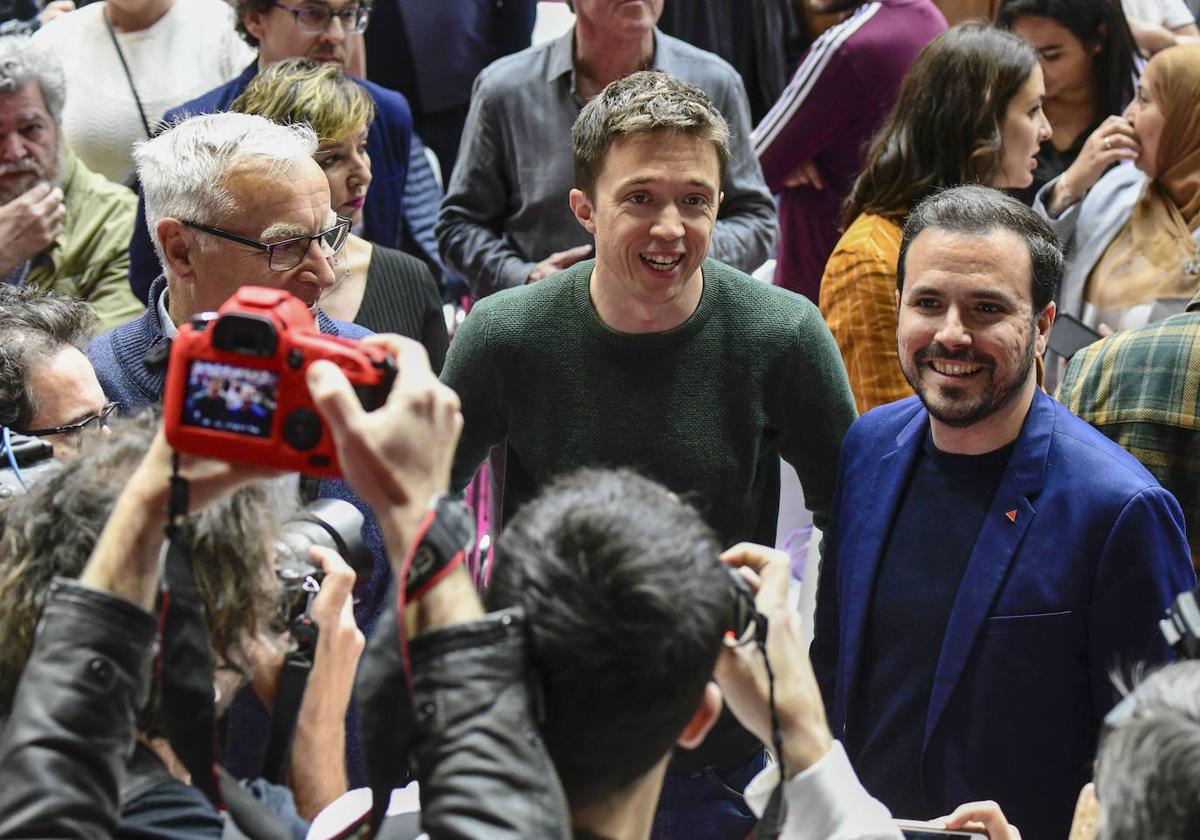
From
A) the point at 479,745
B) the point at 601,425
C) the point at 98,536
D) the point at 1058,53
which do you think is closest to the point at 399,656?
the point at 479,745

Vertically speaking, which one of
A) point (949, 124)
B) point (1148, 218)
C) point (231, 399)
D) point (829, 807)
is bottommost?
point (1148, 218)

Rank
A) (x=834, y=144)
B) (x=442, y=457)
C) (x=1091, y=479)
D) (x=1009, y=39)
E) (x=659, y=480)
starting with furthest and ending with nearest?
1. (x=834, y=144)
2. (x=1009, y=39)
3. (x=659, y=480)
4. (x=1091, y=479)
5. (x=442, y=457)

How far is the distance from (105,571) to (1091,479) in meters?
1.58

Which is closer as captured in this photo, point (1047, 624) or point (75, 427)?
point (1047, 624)

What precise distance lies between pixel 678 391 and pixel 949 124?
1.44m

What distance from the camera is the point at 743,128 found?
13.5ft

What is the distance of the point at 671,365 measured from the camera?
2873mm

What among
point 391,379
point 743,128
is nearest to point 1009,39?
point 743,128

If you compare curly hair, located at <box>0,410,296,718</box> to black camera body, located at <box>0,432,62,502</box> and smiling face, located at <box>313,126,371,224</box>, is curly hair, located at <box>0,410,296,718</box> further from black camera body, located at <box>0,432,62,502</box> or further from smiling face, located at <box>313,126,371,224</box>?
smiling face, located at <box>313,126,371,224</box>

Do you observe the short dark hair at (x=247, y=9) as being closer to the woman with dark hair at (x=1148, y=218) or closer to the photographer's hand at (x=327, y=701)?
the woman with dark hair at (x=1148, y=218)

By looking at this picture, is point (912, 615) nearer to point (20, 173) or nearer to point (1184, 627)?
point (1184, 627)

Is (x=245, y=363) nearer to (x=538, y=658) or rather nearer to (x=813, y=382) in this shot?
(x=538, y=658)

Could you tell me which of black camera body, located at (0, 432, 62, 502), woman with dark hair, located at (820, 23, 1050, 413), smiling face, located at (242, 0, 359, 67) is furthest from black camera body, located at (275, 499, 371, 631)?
smiling face, located at (242, 0, 359, 67)

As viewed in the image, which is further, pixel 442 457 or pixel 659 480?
pixel 659 480
